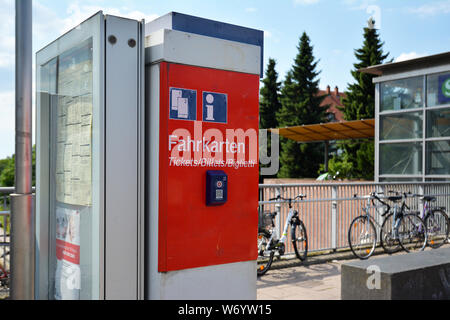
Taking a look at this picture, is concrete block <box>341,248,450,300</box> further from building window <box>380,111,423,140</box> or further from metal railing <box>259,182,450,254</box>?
building window <box>380,111,423,140</box>

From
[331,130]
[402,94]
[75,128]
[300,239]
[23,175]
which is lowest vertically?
[300,239]

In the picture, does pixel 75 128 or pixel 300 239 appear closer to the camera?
pixel 75 128

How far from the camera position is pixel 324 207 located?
892cm

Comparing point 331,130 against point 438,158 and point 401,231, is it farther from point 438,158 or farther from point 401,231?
point 401,231

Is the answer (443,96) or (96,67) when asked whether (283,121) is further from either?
(96,67)

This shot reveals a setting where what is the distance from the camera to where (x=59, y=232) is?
11.9 ft

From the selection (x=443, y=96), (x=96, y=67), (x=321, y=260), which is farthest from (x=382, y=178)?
(x=96, y=67)

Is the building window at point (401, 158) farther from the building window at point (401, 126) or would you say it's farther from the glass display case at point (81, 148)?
the glass display case at point (81, 148)

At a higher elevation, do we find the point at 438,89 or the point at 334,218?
the point at 438,89

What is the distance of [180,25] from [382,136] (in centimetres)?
1270

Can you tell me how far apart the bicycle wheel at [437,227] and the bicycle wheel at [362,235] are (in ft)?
5.74

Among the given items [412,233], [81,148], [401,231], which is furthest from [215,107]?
[412,233]

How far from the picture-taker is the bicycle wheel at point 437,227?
9859 millimetres

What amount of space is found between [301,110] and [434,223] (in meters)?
34.7
